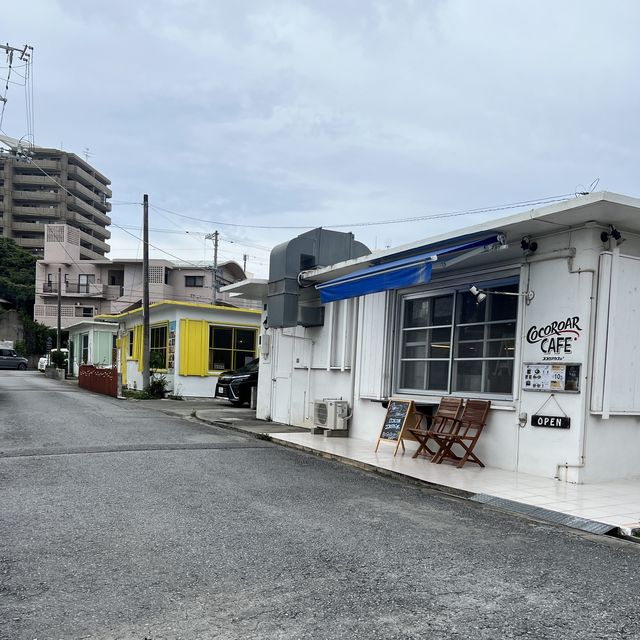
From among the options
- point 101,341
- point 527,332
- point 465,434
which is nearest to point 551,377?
point 527,332

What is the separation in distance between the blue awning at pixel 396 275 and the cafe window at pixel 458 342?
72 cm

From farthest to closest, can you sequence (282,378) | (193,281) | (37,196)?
(37,196)
(193,281)
(282,378)

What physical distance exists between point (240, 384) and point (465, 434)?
412 inches

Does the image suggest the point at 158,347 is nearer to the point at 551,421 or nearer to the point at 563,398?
the point at 551,421

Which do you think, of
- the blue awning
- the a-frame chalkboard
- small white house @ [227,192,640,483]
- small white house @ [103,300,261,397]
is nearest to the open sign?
small white house @ [227,192,640,483]

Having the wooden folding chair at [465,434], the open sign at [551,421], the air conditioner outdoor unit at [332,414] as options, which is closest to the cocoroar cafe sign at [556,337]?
the open sign at [551,421]

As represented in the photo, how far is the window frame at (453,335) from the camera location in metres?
8.39

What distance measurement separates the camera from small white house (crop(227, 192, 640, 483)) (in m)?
7.29

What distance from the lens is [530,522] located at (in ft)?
18.7

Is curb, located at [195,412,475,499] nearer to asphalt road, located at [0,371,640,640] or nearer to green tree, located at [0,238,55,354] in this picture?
asphalt road, located at [0,371,640,640]

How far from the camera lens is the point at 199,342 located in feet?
71.1

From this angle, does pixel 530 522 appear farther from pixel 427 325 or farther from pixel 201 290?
pixel 201 290

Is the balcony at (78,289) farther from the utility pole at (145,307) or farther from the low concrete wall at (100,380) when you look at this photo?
the utility pole at (145,307)

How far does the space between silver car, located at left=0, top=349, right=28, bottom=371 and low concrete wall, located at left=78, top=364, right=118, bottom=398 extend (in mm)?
24470
